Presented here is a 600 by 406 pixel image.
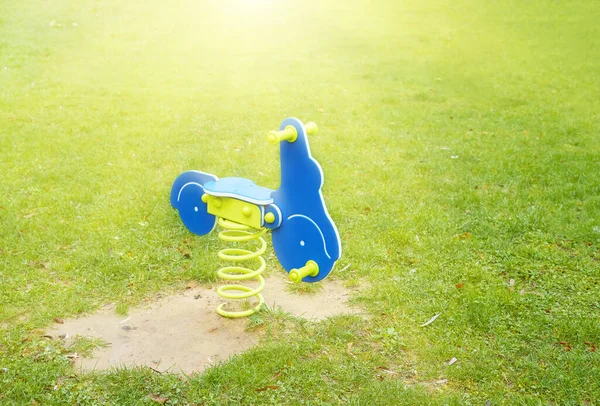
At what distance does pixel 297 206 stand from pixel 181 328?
46.9 inches

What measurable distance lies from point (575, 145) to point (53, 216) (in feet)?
20.4

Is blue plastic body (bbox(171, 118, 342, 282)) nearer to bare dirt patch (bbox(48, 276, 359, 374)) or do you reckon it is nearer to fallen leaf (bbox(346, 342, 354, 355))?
fallen leaf (bbox(346, 342, 354, 355))

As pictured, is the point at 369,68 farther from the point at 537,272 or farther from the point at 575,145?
the point at 537,272

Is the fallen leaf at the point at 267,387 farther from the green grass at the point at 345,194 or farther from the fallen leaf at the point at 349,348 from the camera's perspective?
the fallen leaf at the point at 349,348

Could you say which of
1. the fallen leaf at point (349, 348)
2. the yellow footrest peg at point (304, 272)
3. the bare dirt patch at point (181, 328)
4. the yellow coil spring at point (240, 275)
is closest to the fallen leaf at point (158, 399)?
the bare dirt patch at point (181, 328)

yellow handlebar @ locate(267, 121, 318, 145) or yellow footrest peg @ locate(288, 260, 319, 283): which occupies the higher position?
yellow handlebar @ locate(267, 121, 318, 145)

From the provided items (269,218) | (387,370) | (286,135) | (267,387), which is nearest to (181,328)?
(267,387)

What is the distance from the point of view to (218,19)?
1569cm

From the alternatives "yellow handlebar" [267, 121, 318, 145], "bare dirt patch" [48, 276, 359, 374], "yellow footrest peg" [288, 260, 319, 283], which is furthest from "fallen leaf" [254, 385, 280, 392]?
"yellow handlebar" [267, 121, 318, 145]

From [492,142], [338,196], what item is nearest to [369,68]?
[492,142]

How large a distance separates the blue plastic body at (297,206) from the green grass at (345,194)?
588 millimetres

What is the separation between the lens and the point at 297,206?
13.1ft

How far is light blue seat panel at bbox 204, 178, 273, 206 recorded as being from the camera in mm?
4074

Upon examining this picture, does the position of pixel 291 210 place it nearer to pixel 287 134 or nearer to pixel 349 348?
pixel 287 134
